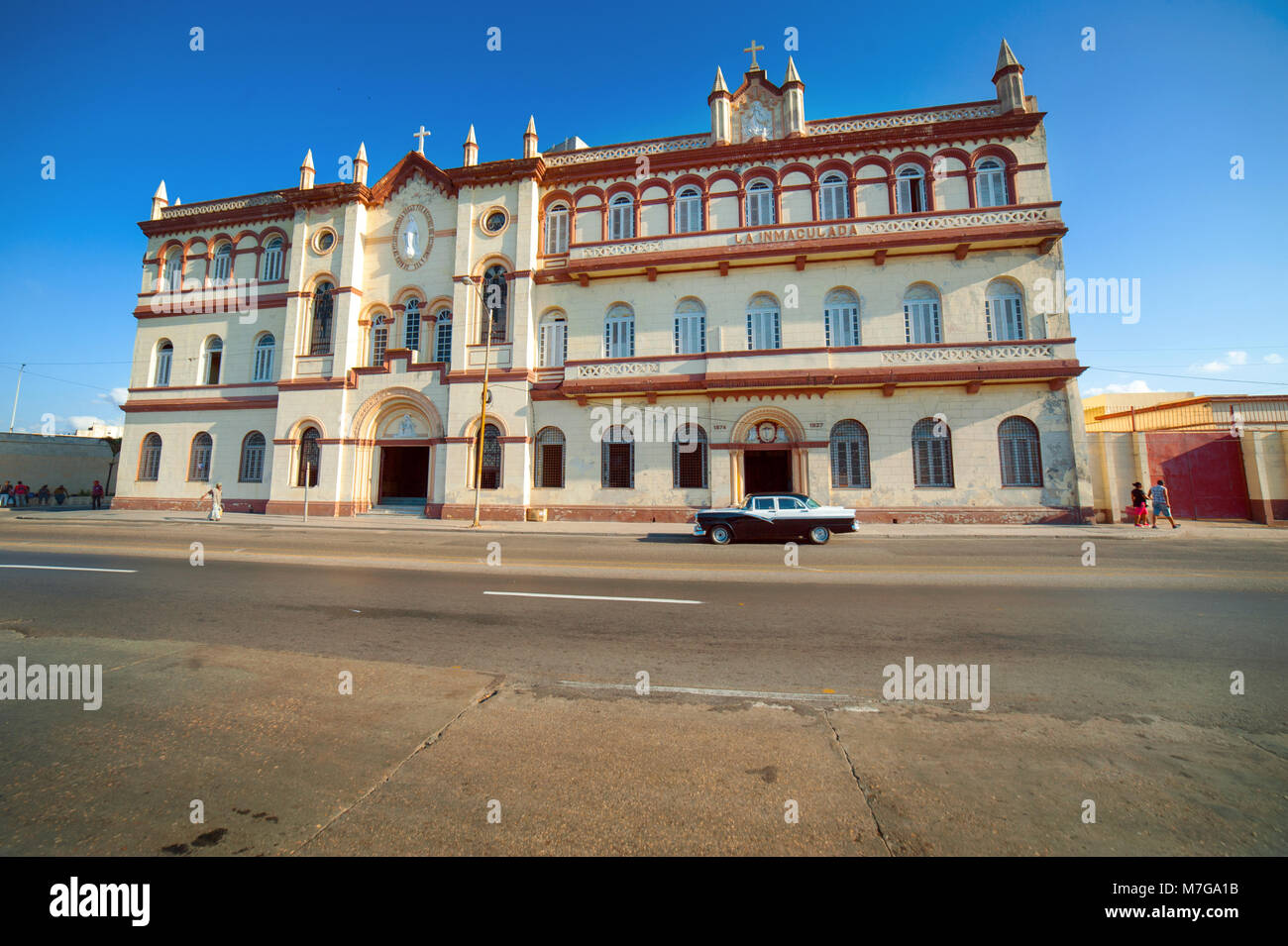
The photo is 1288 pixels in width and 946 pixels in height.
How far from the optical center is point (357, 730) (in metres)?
3.19

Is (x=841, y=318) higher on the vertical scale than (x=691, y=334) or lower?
higher

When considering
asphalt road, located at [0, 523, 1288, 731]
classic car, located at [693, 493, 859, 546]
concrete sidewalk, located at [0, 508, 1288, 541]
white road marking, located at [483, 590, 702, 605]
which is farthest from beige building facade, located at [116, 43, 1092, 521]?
white road marking, located at [483, 590, 702, 605]

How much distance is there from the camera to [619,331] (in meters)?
22.4

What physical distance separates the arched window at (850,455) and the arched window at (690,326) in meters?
6.57

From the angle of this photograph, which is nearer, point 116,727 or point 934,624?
point 116,727

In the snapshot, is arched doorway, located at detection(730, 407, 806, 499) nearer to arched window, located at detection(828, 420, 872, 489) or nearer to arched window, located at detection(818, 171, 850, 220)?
arched window, located at detection(828, 420, 872, 489)

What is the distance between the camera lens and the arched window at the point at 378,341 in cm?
2406

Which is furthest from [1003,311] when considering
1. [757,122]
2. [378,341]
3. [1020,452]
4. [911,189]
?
[378,341]

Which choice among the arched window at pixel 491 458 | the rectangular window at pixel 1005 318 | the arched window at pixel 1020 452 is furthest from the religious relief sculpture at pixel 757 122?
the arched window at pixel 491 458

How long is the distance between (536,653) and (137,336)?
34817 millimetres

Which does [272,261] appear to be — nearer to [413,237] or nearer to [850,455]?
[413,237]

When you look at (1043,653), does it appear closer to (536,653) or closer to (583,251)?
(536,653)

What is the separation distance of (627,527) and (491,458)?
7216mm
